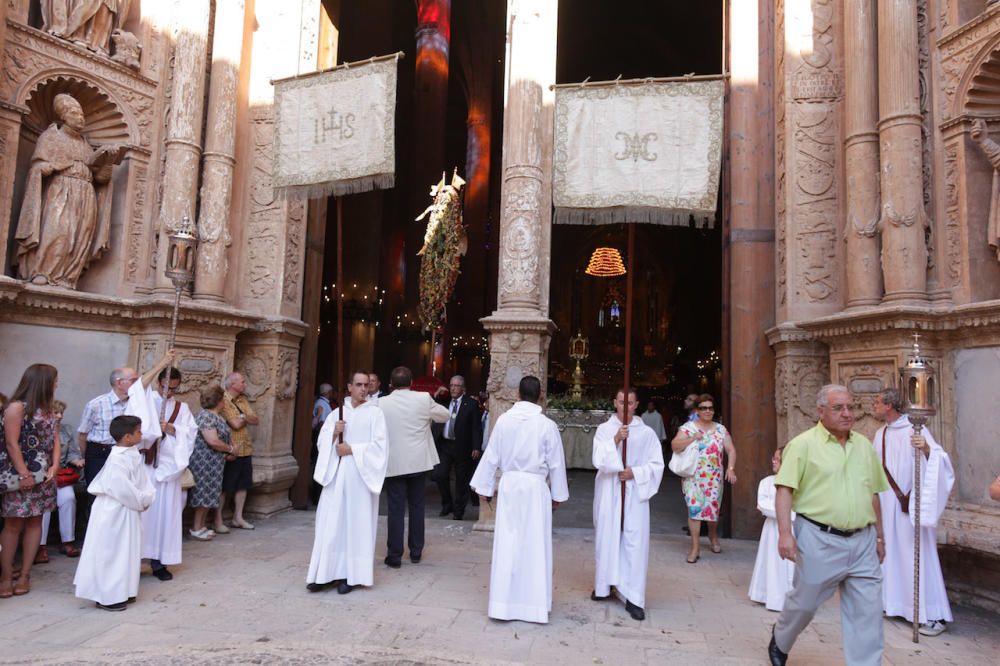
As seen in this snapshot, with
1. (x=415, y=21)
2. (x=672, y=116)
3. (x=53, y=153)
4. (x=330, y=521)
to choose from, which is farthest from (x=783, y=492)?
(x=415, y=21)

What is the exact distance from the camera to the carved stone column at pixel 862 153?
691 cm

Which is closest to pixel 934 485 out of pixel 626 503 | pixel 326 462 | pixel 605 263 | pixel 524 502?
pixel 626 503

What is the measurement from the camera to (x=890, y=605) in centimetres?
533

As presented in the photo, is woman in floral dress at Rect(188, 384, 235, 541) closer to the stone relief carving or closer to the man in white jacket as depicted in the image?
the man in white jacket

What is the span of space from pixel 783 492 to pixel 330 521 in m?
3.47

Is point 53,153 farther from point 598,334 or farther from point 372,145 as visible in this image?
point 598,334

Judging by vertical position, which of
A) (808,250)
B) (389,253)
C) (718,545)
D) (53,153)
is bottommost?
(718,545)

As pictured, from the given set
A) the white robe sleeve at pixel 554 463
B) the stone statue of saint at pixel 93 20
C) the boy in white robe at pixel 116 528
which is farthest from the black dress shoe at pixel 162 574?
the stone statue of saint at pixel 93 20

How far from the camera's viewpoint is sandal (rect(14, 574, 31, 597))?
5.29 metres

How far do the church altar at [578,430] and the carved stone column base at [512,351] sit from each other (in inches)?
248

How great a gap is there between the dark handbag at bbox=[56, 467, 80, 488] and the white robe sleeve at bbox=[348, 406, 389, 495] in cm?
300

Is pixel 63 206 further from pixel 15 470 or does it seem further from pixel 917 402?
pixel 917 402

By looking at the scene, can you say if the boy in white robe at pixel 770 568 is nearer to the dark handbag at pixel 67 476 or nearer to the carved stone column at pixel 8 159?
the dark handbag at pixel 67 476

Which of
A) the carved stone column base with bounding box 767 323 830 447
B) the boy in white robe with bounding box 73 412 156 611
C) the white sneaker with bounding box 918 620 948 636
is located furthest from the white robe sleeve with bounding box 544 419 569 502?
the carved stone column base with bounding box 767 323 830 447
